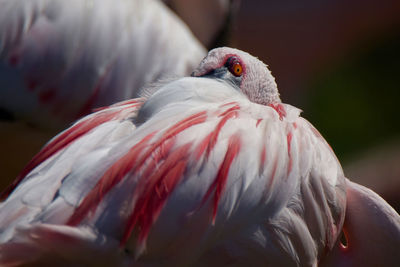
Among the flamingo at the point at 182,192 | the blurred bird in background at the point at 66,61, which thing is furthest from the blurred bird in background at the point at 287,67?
the flamingo at the point at 182,192

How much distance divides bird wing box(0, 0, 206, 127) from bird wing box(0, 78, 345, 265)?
462 mm

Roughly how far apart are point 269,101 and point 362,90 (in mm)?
2761

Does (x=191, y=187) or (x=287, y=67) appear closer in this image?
(x=191, y=187)

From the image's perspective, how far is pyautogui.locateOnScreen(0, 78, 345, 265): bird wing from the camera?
1.03 m

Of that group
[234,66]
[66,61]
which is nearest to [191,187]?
[234,66]

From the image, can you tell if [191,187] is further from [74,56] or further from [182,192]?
[74,56]

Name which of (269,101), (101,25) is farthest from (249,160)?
(101,25)

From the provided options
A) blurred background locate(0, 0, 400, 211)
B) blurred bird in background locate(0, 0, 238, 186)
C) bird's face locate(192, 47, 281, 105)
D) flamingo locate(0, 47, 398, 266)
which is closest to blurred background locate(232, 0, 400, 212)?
blurred background locate(0, 0, 400, 211)

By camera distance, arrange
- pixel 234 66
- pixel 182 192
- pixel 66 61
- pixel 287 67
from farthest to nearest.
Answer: pixel 287 67 → pixel 66 61 → pixel 234 66 → pixel 182 192

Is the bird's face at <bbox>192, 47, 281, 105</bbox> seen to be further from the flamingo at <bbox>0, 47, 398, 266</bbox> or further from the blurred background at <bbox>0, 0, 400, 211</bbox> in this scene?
the blurred background at <bbox>0, 0, 400, 211</bbox>

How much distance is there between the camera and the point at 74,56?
168cm

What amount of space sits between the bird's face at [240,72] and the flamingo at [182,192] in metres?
0.12

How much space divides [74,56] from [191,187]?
0.74 metres

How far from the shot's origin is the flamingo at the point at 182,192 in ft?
3.34
